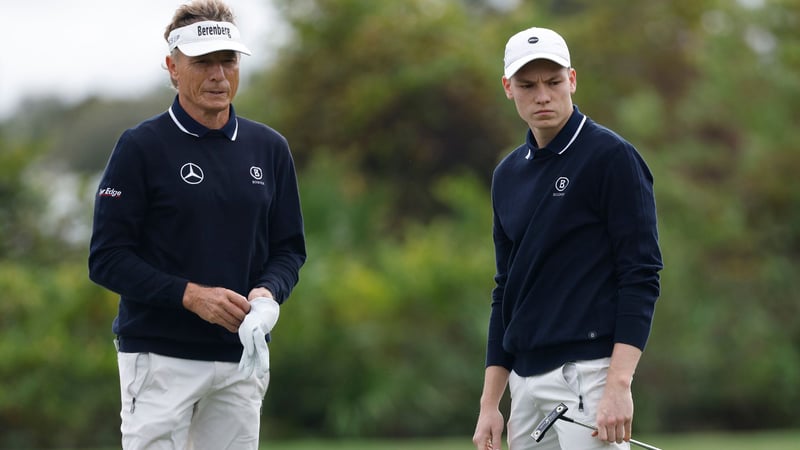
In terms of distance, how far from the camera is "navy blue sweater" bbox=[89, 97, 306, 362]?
4410mm

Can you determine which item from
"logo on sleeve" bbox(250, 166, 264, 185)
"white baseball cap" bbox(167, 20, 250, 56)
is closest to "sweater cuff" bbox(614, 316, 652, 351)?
"logo on sleeve" bbox(250, 166, 264, 185)

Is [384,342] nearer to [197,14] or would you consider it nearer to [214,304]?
[197,14]

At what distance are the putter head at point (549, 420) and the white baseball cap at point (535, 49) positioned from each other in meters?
1.19

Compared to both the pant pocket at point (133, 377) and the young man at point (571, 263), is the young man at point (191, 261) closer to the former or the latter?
the pant pocket at point (133, 377)

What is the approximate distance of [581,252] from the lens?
4234 mm

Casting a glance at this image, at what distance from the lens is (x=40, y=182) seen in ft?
55.6

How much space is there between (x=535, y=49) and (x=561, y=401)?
4.03 feet

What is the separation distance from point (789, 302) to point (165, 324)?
50.0ft

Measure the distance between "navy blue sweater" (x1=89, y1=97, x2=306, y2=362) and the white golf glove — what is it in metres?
0.15

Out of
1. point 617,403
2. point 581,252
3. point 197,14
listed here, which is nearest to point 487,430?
point 617,403

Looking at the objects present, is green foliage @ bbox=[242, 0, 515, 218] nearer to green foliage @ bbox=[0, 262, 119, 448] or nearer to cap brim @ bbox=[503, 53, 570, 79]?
green foliage @ bbox=[0, 262, 119, 448]

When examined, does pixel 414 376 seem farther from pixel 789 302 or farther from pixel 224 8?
pixel 224 8

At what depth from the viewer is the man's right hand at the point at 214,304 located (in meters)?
4.30

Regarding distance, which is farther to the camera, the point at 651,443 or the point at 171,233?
the point at 651,443
